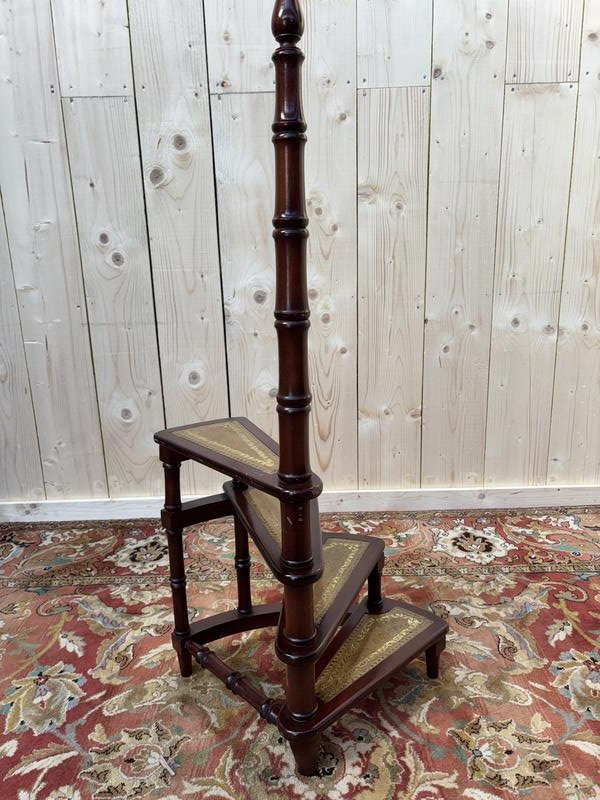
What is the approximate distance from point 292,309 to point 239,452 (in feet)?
1.31

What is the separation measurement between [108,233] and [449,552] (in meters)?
1.53

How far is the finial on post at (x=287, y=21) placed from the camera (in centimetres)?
96

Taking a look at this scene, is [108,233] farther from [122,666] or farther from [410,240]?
[122,666]

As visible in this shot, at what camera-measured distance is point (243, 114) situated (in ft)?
6.64

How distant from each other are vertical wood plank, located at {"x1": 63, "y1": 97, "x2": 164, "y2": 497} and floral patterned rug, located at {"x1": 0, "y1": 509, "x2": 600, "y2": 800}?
0.34 metres

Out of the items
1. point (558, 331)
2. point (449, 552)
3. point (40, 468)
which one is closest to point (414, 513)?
point (449, 552)

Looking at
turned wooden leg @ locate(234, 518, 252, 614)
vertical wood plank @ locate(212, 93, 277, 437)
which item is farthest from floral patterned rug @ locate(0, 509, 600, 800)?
vertical wood plank @ locate(212, 93, 277, 437)

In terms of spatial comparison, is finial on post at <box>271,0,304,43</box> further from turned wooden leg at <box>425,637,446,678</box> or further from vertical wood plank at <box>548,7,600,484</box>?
vertical wood plank at <box>548,7,600,484</box>

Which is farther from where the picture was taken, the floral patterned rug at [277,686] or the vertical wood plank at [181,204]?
the vertical wood plank at [181,204]

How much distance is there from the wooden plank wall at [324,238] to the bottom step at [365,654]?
841 millimetres

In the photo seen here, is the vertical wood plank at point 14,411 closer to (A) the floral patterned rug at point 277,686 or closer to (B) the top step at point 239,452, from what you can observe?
(A) the floral patterned rug at point 277,686

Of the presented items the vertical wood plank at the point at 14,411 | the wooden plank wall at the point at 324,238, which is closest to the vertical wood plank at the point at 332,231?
the wooden plank wall at the point at 324,238

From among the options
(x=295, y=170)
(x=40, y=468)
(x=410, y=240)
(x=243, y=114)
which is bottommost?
(x=40, y=468)

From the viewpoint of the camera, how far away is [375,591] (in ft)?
5.10
